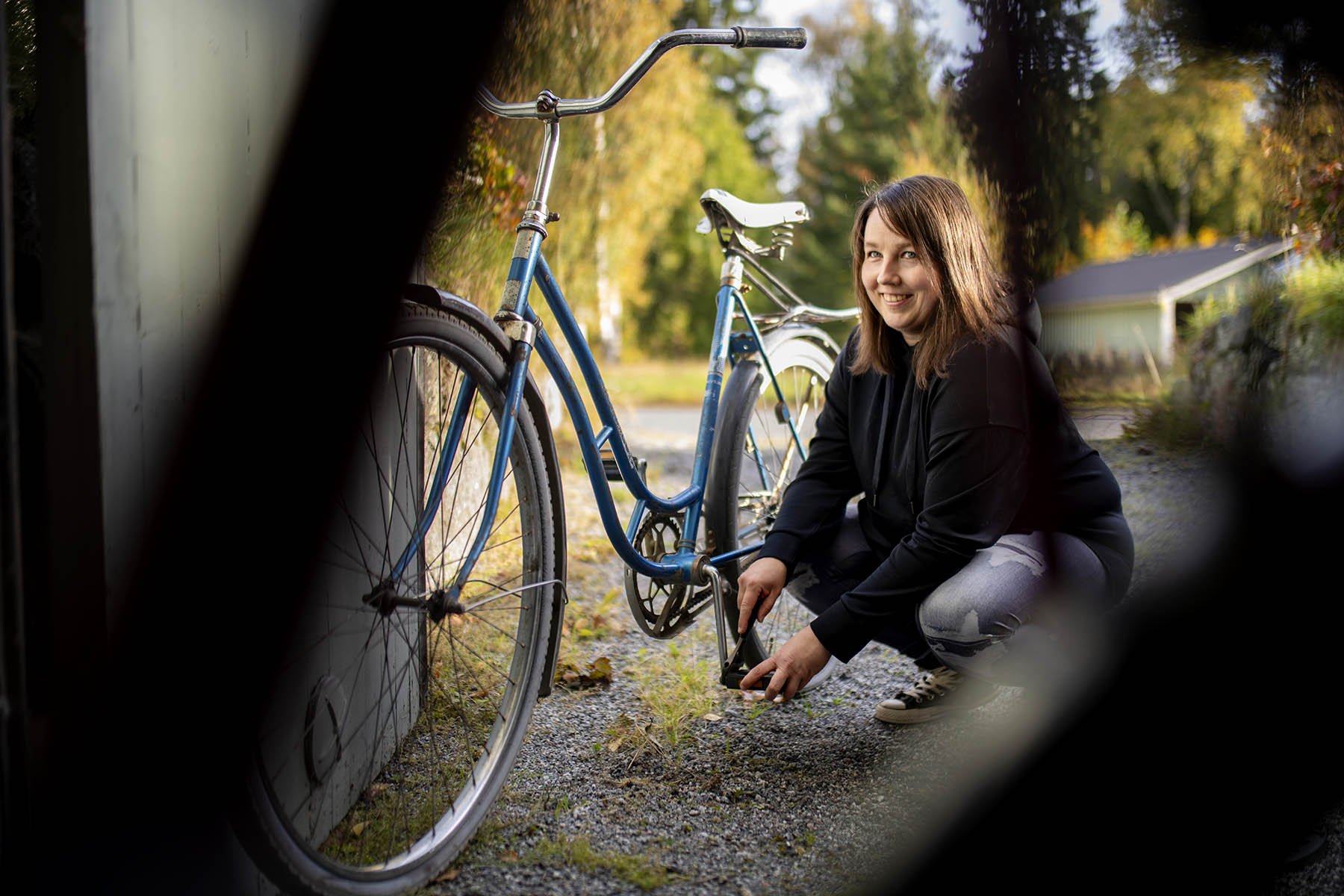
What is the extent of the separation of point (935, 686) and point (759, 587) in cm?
56

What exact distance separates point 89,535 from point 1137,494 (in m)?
2.28

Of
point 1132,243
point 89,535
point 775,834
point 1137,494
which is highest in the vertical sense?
point 1132,243

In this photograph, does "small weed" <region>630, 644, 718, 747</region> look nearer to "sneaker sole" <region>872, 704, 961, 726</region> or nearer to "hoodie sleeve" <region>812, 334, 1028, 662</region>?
"sneaker sole" <region>872, 704, 961, 726</region>

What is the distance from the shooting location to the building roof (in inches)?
91.7

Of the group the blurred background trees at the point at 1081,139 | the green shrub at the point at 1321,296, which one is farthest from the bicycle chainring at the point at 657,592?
the green shrub at the point at 1321,296

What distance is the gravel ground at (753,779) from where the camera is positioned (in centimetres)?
164

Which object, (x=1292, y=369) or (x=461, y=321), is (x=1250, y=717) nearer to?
(x=1292, y=369)

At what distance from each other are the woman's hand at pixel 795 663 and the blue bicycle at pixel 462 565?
0.28 m

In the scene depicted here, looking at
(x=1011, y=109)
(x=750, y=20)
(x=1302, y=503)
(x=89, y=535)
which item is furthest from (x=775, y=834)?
(x=750, y=20)

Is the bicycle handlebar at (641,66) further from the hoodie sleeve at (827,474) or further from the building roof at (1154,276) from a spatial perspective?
the building roof at (1154,276)

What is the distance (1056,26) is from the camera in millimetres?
2375

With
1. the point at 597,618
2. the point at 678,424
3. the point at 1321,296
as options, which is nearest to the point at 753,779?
the point at 597,618

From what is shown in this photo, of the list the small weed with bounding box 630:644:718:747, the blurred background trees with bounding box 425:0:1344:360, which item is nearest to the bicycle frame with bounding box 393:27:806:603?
the small weed with bounding box 630:644:718:747

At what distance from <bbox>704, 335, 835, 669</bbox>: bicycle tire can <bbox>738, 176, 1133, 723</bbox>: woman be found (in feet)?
0.73
